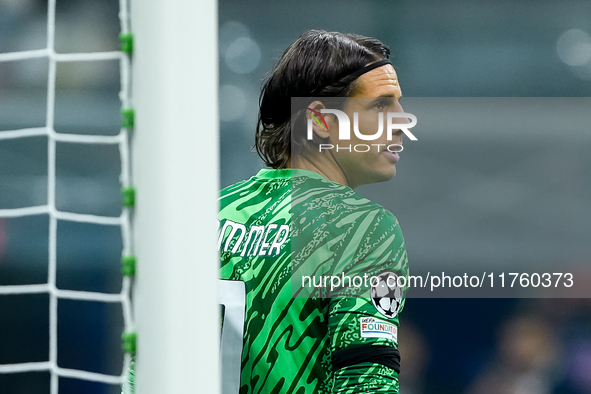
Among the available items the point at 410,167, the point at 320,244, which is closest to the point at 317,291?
the point at 320,244

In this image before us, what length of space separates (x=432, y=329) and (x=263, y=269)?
2458 mm

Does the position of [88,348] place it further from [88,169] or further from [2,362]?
[88,169]

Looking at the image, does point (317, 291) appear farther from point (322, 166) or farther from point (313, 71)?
point (313, 71)

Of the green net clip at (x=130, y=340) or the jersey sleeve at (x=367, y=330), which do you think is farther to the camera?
the jersey sleeve at (x=367, y=330)

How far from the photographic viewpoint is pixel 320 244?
0.85m

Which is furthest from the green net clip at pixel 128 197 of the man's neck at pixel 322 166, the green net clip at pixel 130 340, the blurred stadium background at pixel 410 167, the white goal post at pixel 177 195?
the blurred stadium background at pixel 410 167

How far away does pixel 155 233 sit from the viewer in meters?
0.53

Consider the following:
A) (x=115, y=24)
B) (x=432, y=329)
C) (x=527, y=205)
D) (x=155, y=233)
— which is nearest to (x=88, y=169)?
(x=115, y=24)

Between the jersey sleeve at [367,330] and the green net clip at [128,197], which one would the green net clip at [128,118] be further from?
the jersey sleeve at [367,330]

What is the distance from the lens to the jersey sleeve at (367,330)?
789mm

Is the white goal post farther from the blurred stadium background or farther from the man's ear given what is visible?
the blurred stadium background

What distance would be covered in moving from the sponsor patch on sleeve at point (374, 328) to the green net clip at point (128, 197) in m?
0.36

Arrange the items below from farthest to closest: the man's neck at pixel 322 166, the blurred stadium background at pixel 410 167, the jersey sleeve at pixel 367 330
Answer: the blurred stadium background at pixel 410 167
the man's neck at pixel 322 166
the jersey sleeve at pixel 367 330

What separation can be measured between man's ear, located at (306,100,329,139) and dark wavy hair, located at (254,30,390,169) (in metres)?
0.02
